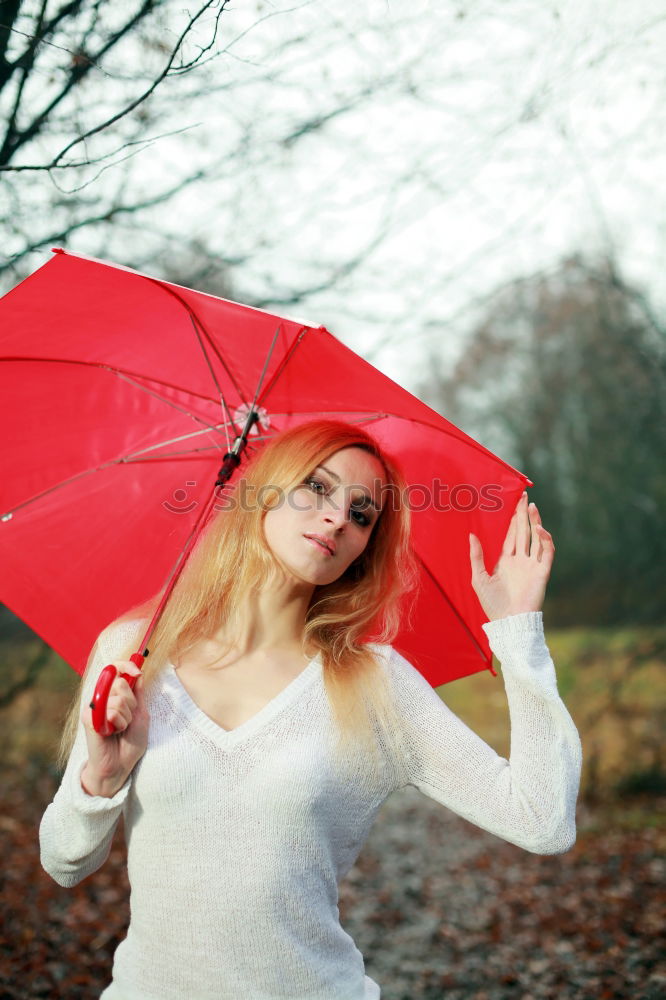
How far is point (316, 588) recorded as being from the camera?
232 cm

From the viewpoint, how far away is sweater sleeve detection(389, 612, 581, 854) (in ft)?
5.83

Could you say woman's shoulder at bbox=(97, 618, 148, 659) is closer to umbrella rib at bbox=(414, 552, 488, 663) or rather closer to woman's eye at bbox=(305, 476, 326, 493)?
woman's eye at bbox=(305, 476, 326, 493)

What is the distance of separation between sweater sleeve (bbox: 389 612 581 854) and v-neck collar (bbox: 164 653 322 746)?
23 centimetres

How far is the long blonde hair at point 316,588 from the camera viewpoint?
2029mm

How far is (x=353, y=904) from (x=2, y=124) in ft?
16.5

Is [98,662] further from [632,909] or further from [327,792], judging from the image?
[632,909]

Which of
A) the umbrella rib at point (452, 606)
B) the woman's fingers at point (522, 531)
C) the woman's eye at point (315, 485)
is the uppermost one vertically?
the woman's fingers at point (522, 531)

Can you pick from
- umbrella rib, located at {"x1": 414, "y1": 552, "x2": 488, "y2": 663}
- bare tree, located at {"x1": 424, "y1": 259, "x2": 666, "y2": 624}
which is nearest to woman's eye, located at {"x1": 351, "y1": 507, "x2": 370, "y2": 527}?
umbrella rib, located at {"x1": 414, "y1": 552, "x2": 488, "y2": 663}

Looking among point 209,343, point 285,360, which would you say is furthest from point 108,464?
point 285,360

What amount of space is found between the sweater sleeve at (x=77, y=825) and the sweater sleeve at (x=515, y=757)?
67 cm

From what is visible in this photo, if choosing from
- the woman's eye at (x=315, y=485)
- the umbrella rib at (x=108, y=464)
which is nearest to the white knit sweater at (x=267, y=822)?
the woman's eye at (x=315, y=485)

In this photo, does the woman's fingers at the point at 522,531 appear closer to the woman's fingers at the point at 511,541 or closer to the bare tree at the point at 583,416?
the woman's fingers at the point at 511,541

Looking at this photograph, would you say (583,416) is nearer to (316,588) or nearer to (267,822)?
(316,588)

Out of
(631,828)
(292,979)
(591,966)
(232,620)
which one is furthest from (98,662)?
(631,828)
